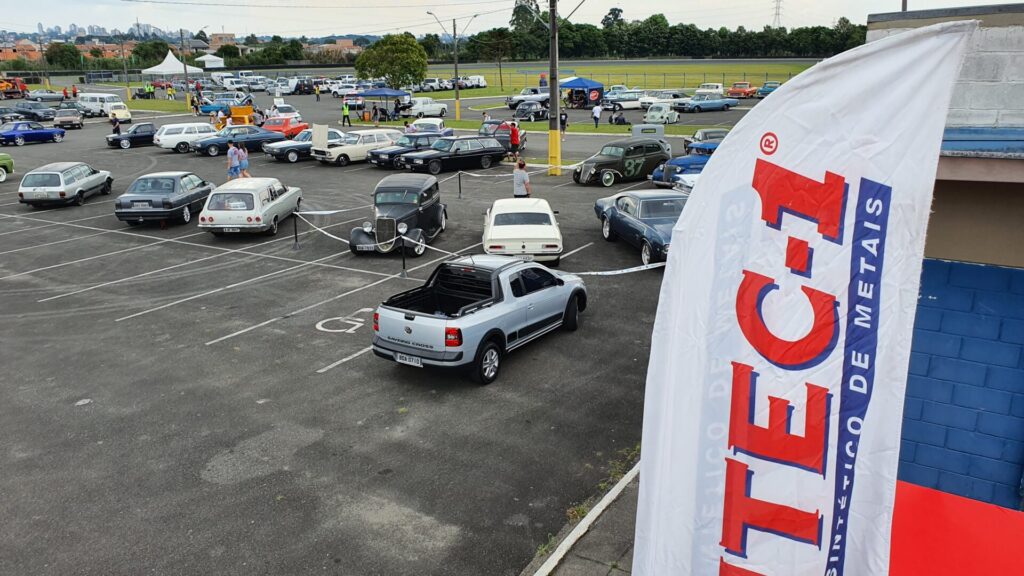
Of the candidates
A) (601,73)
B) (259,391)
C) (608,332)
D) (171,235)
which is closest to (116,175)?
(171,235)

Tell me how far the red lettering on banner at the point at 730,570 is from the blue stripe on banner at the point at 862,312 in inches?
25.1

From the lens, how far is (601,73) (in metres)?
92.2

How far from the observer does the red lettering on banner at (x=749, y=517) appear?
3.43 m

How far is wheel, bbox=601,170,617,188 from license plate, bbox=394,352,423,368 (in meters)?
17.0

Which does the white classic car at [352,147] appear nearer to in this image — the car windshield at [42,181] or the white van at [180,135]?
the white van at [180,135]

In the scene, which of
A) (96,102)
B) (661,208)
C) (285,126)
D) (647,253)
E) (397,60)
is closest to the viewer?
(647,253)

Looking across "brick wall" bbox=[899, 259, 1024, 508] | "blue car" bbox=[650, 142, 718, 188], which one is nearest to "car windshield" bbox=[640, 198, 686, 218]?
"blue car" bbox=[650, 142, 718, 188]

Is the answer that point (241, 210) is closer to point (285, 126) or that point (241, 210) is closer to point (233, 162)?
point (233, 162)

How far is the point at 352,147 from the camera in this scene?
Answer: 3222 centimetres

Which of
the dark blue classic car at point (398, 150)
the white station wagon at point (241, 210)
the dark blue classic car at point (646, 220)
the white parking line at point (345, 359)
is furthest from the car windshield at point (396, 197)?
the dark blue classic car at point (398, 150)

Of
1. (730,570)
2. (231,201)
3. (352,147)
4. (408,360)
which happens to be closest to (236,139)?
(352,147)

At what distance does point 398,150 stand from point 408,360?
72.1ft

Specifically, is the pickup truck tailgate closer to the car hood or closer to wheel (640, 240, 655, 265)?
wheel (640, 240, 655, 265)

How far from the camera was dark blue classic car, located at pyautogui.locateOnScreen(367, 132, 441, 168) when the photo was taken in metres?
30.5
